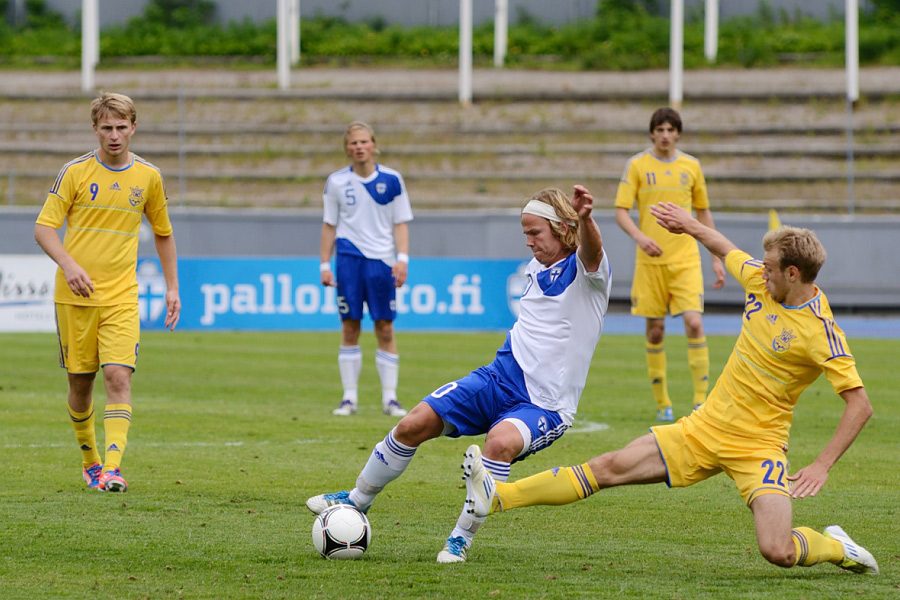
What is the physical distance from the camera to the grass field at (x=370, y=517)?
4.26 m

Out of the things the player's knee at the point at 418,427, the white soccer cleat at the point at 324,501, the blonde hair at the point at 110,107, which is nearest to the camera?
the player's knee at the point at 418,427

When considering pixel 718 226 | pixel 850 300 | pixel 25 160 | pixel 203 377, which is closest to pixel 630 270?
pixel 718 226

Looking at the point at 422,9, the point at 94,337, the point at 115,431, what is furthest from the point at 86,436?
the point at 422,9

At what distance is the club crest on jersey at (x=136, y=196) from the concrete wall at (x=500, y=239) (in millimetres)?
15113

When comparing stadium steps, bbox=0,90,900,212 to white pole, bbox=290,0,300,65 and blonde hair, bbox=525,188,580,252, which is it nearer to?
white pole, bbox=290,0,300,65

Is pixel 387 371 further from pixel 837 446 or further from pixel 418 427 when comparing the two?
pixel 837 446

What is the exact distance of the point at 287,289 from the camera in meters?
17.8

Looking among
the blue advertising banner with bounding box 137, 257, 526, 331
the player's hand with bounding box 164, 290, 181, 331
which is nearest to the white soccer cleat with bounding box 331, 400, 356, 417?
the player's hand with bounding box 164, 290, 181, 331

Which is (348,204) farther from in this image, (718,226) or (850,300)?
(850,300)

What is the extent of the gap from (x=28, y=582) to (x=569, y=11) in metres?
30.9

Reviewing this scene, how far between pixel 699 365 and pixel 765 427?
4.49 meters

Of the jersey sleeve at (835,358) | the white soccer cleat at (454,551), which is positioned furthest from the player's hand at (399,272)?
the jersey sleeve at (835,358)

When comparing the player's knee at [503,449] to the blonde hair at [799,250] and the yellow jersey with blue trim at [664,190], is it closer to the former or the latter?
the blonde hair at [799,250]

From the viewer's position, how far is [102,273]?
6129 mm
